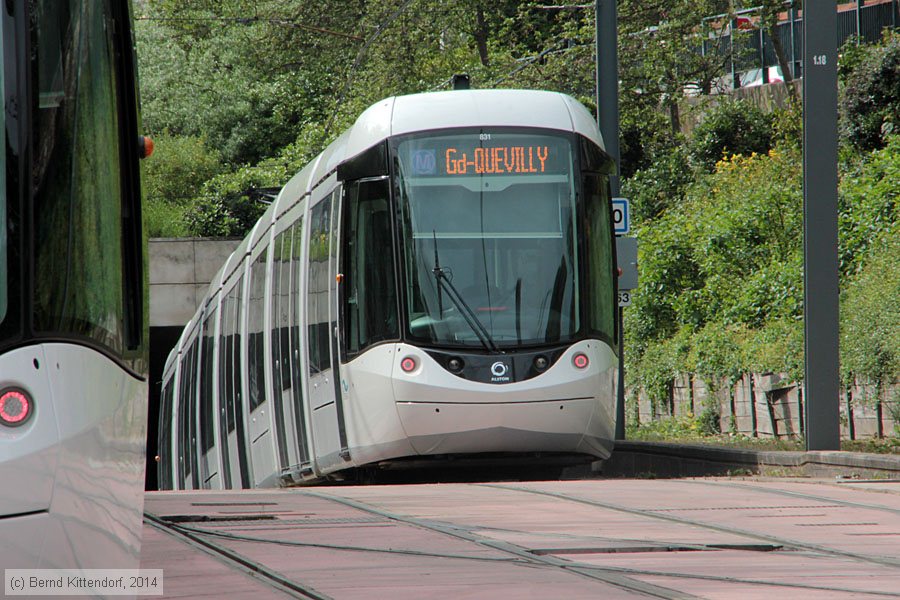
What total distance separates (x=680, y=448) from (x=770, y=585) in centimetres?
966

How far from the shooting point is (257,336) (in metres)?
15.5

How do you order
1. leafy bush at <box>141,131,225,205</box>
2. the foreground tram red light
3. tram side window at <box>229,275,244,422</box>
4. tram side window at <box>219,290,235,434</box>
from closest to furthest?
the foreground tram red light < tram side window at <box>229,275,244,422</box> < tram side window at <box>219,290,235,434</box> < leafy bush at <box>141,131,225,205</box>

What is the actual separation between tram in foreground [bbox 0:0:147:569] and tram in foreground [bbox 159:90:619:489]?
7.53 meters

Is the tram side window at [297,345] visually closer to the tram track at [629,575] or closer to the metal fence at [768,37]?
the tram track at [629,575]

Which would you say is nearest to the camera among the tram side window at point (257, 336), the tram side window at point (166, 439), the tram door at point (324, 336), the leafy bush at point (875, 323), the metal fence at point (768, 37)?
the tram door at point (324, 336)

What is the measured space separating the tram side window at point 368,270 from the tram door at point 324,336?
0.22 meters

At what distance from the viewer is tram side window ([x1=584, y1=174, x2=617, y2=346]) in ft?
41.1

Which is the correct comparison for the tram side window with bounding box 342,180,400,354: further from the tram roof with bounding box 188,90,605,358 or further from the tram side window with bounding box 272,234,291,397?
the tram side window with bounding box 272,234,291,397

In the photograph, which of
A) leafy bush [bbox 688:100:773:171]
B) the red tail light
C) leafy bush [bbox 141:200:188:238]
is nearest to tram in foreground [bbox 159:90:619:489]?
the red tail light

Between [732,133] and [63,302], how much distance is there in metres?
28.5

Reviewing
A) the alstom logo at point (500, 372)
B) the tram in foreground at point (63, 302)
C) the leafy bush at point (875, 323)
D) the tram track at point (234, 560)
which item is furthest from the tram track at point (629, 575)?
the leafy bush at point (875, 323)

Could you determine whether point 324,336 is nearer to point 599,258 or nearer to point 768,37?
point 599,258

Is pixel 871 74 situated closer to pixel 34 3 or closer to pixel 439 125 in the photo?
pixel 439 125

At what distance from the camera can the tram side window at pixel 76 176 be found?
13.3 feet
